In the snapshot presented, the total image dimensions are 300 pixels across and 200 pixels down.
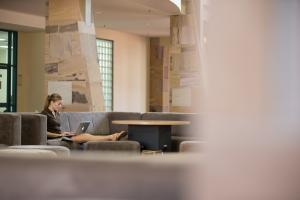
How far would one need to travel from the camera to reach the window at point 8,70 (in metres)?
11.9

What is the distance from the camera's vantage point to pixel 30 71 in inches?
491

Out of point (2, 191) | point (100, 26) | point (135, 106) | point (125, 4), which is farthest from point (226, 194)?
point (135, 106)

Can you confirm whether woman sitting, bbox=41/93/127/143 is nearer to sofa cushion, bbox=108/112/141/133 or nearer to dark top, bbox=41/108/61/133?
dark top, bbox=41/108/61/133

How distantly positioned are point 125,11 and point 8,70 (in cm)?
318

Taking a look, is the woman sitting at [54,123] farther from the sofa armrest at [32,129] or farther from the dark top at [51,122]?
the sofa armrest at [32,129]

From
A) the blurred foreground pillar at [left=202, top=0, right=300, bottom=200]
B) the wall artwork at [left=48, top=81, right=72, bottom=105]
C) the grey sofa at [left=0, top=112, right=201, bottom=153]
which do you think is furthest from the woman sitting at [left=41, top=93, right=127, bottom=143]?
the blurred foreground pillar at [left=202, top=0, right=300, bottom=200]

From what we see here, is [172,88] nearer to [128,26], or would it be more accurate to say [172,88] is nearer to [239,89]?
[128,26]

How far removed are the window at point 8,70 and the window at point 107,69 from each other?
2452 millimetres

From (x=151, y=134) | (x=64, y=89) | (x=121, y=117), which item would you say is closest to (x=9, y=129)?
(x=151, y=134)

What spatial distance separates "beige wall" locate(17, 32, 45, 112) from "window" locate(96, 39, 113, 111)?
1869 millimetres

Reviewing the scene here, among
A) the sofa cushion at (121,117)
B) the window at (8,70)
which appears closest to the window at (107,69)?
the window at (8,70)

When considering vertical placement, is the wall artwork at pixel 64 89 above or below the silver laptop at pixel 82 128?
above

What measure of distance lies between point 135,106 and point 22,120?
9810 mm

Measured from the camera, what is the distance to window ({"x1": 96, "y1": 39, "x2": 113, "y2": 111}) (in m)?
13.8
